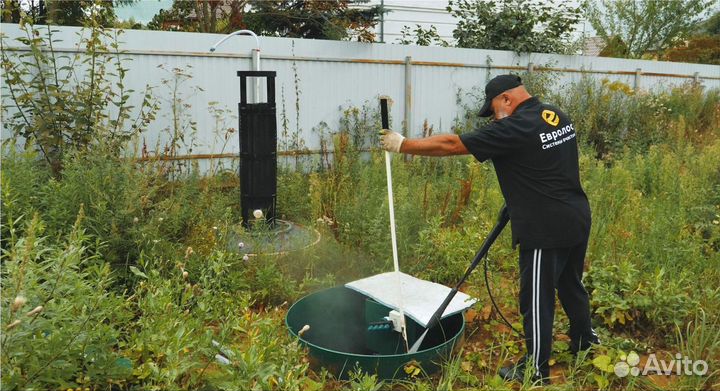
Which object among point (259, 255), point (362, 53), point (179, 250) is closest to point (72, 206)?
point (179, 250)

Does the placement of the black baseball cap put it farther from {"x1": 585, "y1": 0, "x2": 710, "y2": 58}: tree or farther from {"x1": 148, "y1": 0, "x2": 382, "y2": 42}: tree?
{"x1": 585, "y1": 0, "x2": 710, "y2": 58}: tree

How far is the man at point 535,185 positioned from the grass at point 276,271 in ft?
1.17

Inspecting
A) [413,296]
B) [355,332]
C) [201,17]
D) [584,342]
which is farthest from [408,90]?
[584,342]

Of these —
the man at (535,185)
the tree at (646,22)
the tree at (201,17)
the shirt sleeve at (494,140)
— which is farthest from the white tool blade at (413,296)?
the tree at (646,22)

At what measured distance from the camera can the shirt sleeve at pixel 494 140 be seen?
310 cm

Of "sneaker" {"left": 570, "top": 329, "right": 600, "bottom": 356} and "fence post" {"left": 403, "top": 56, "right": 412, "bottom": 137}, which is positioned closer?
"sneaker" {"left": 570, "top": 329, "right": 600, "bottom": 356}

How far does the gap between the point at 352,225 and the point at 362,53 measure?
181 inches

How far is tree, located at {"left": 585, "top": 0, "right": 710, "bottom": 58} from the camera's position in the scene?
67.4ft

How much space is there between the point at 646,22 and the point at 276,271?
68.8ft

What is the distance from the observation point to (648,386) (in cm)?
315

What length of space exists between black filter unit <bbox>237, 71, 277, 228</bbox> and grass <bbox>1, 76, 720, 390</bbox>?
33 centimetres

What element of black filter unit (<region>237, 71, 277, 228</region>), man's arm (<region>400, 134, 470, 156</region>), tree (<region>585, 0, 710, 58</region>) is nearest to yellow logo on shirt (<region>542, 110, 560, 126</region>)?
man's arm (<region>400, 134, 470, 156</region>)

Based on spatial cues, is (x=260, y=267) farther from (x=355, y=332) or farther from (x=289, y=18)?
(x=289, y=18)

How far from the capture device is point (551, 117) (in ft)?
10.6
